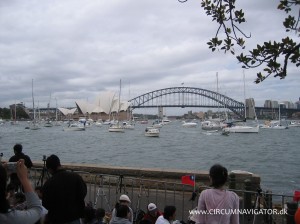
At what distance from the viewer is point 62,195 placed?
147 inches

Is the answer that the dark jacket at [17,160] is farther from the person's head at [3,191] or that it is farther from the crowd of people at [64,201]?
the person's head at [3,191]

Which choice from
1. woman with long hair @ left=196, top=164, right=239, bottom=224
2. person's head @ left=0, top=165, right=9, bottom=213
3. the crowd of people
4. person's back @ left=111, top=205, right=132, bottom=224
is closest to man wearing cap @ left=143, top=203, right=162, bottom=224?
the crowd of people

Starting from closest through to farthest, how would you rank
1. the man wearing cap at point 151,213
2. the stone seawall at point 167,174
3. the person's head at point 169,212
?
the person's head at point 169,212
the man wearing cap at point 151,213
the stone seawall at point 167,174

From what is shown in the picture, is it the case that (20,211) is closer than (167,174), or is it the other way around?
(20,211)

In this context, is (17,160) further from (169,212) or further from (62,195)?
(169,212)

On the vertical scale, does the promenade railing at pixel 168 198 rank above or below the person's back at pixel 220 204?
below

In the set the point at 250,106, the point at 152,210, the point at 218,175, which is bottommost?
the point at 152,210

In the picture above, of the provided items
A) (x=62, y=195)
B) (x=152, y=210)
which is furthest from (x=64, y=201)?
(x=152, y=210)

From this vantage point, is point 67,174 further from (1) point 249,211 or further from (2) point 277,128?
(2) point 277,128

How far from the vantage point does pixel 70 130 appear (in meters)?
94.1

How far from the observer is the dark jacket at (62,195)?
374cm

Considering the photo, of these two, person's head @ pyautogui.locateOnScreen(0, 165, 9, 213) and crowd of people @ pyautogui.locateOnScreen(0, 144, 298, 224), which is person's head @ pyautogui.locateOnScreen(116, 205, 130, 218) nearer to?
crowd of people @ pyautogui.locateOnScreen(0, 144, 298, 224)

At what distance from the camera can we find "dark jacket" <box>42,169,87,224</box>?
12.3ft

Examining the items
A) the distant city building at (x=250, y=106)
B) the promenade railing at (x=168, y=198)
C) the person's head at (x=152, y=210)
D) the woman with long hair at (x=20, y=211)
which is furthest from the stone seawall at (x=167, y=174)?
the distant city building at (x=250, y=106)
